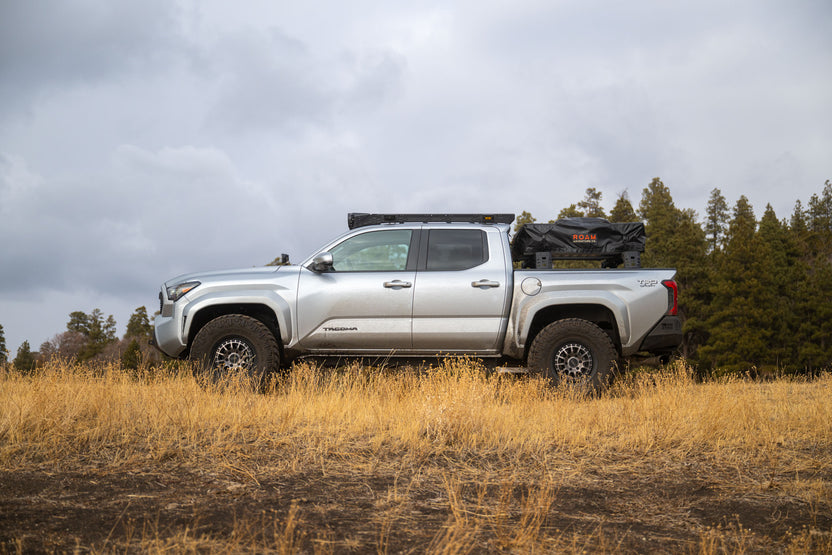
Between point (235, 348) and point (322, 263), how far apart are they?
1.51 metres

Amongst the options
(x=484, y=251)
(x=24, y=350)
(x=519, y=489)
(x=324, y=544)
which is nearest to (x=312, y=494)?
(x=324, y=544)

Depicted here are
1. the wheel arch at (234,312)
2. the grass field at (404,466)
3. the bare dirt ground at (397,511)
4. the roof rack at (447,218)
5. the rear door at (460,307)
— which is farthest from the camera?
the roof rack at (447,218)

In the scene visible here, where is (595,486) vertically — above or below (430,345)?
below

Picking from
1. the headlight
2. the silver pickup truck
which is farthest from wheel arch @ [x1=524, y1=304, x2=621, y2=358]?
the headlight

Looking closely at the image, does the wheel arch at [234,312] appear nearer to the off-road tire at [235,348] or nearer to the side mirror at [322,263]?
the off-road tire at [235,348]

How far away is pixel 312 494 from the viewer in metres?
4.47

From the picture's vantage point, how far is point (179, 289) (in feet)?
Result: 27.3

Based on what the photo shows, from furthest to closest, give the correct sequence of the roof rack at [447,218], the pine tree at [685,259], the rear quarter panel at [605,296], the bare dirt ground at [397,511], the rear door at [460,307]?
the pine tree at [685,259], the roof rack at [447,218], the rear quarter panel at [605,296], the rear door at [460,307], the bare dirt ground at [397,511]

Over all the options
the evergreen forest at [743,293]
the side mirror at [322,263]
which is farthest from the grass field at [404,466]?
the evergreen forest at [743,293]

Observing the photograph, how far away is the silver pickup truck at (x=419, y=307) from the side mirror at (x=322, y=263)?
2cm

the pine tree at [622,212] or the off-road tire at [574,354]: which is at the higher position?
the pine tree at [622,212]

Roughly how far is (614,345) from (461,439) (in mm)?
3256

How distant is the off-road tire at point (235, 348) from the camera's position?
26.2 ft

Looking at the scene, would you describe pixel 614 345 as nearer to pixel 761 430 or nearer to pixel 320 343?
pixel 761 430
